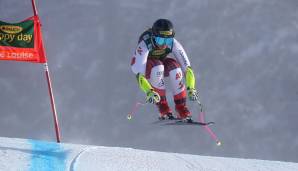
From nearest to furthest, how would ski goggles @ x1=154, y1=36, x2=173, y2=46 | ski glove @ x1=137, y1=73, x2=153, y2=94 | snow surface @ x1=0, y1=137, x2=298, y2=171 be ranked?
snow surface @ x1=0, y1=137, x2=298, y2=171 < ski glove @ x1=137, y1=73, x2=153, y2=94 < ski goggles @ x1=154, y1=36, x2=173, y2=46

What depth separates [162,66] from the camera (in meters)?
12.8

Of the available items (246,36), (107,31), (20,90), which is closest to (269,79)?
(246,36)

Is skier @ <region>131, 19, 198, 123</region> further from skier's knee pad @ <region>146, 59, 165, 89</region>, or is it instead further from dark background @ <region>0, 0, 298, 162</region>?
dark background @ <region>0, 0, 298, 162</region>

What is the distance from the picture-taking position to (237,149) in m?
16.4

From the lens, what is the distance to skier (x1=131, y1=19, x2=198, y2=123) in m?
12.6

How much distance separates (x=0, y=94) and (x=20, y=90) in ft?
1.74

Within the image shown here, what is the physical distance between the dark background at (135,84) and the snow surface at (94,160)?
412cm

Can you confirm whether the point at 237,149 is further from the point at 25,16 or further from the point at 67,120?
the point at 25,16

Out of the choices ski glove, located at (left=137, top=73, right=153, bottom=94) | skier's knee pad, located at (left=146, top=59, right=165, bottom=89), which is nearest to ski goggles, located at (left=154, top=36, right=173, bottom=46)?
skier's knee pad, located at (left=146, top=59, right=165, bottom=89)

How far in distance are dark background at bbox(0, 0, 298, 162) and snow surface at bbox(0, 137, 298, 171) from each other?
162 inches

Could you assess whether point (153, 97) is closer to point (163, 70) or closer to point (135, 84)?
point (163, 70)

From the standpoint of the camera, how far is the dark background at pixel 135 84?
16.4 metres

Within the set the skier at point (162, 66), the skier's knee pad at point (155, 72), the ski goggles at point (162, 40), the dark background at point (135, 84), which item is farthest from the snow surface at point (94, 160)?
the dark background at point (135, 84)

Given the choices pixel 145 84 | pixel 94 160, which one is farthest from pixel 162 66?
pixel 94 160
